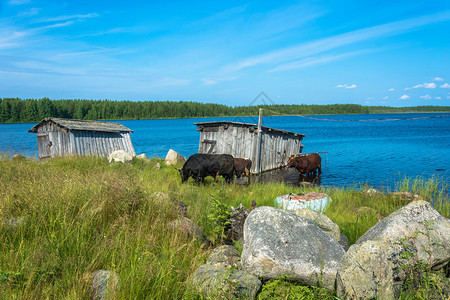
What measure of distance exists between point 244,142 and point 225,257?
16413 mm

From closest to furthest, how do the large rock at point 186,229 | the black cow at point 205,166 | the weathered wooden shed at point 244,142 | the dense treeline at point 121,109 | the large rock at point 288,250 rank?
1. the large rock at point 288,250
2. the large rock at point 186,229
3. the black cow at point 205,166
4. the weathered wooden shed at point 244,142
5. the dense treeline at point 121,109

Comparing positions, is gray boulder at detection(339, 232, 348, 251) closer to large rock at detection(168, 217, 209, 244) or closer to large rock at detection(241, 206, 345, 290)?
large rock at detection(241, 206, 345, 290)

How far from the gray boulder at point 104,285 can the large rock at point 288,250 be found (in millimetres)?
1944

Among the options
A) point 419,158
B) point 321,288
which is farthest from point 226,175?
point 419,158

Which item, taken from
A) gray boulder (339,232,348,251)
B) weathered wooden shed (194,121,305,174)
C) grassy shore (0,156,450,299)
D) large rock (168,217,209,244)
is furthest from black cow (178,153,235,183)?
gray boulder (339,232,348,251)

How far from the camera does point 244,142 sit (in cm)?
2133

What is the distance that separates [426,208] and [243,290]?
160 inches

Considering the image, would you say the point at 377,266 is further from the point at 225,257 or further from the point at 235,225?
the point at 235,225

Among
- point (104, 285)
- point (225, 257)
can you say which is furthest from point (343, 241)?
point (104, 285)

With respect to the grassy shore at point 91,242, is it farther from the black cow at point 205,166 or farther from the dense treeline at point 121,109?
the dense treeline at point 121,109

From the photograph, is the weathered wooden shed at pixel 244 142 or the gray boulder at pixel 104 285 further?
the weathered wooden shed at pixel 244 142

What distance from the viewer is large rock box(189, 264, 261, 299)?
375 centimetres

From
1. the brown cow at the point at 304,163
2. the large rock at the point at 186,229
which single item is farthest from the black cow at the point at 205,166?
the large rock at the point at 186,229

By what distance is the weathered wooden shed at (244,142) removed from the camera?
21.2 meters
